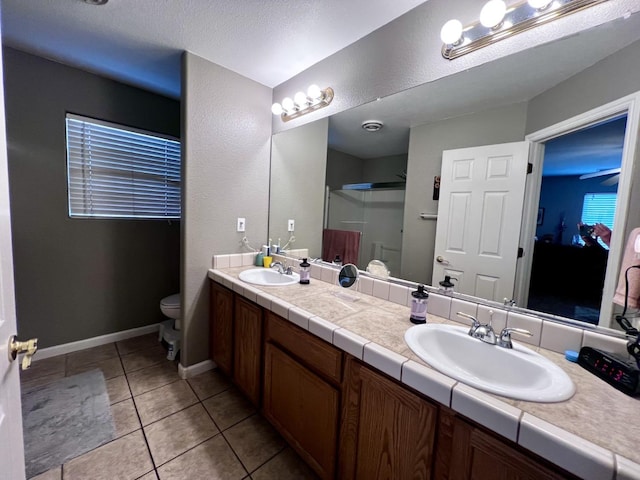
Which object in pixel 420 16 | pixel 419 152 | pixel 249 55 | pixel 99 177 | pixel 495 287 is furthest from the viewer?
pixel 99 177

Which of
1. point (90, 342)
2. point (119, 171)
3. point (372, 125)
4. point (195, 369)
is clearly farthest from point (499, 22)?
point (90, 342)

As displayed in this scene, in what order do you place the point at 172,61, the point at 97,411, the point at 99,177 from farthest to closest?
the point at 99,177 → the point at 172,61 → the point at 97,411

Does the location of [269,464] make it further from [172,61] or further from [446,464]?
[172,61]

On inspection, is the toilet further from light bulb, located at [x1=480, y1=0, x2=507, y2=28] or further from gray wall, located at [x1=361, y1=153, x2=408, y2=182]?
light bulb, located at [x1=480, y1=0, x2=507, y2=28]

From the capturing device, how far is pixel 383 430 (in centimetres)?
92

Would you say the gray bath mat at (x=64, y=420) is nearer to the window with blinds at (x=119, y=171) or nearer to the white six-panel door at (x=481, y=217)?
the window with blinds at (x=119, y=171)

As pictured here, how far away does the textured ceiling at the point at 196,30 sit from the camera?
4.64ft

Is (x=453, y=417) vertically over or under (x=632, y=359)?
under

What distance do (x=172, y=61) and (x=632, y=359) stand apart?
2.97m

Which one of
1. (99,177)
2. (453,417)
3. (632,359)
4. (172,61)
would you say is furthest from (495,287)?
(99,177)

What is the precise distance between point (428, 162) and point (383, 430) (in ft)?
4.17

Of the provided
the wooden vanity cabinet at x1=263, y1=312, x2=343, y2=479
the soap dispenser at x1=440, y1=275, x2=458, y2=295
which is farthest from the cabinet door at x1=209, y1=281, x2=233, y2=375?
the soap dispenser at x1=440, y1=275, x2=458, y2=295

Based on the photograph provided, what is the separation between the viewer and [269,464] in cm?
136

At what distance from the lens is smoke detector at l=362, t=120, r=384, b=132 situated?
1.63m
